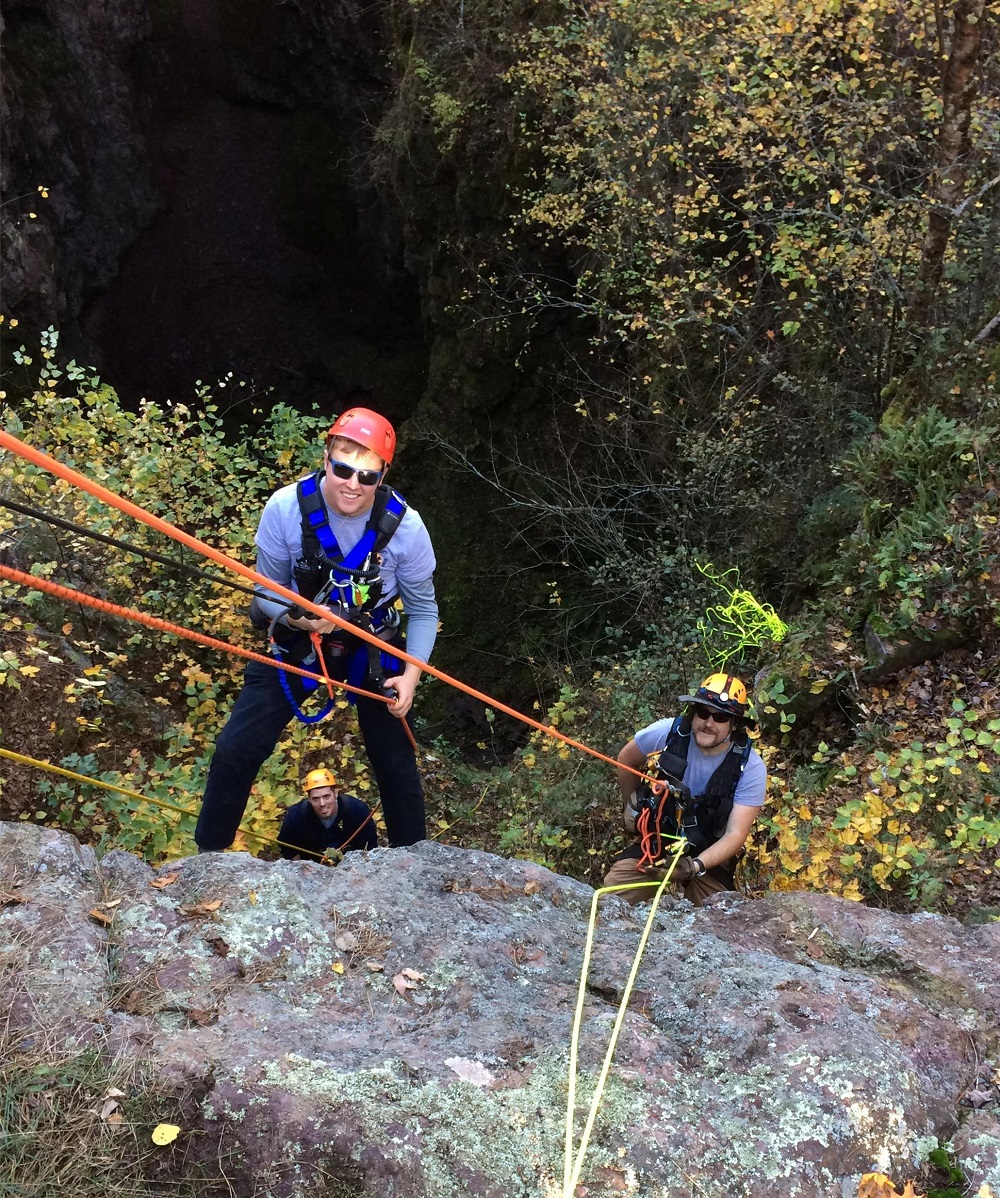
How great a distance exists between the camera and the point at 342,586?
3.34 meters

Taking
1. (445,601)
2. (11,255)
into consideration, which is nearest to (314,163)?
(11,255)

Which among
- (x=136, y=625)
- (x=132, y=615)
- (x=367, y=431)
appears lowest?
(x=136, y=625)

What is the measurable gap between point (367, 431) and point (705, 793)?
7.14 ft

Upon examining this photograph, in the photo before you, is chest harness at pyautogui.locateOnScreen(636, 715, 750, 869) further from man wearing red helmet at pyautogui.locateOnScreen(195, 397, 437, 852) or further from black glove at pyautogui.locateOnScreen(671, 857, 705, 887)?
man wearing red helmet at pyautogui.locateOnScreen(195, 397, 437, 852)

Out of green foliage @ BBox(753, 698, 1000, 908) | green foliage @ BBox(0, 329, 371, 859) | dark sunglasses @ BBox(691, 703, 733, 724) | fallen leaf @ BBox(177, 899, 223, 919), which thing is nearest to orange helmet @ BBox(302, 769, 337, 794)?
green foliage @ BBox(0, 329, 371, 859)

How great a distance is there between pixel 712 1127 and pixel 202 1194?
40.1 inches

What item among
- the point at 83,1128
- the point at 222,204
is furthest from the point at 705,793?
the point at 222,204

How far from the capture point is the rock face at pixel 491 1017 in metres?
1.68

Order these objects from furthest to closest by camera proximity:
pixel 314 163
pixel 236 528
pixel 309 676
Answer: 1. pixel 314 163
2. pixel 236 528
3. pixel 309 676

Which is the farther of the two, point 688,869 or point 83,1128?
point 688,869

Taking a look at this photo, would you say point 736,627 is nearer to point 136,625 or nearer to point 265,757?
point 265,757

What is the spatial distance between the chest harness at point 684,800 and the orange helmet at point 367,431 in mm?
1891

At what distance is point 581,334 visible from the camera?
11.7 m

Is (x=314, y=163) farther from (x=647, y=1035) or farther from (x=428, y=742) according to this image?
(x=647, y=1035)
